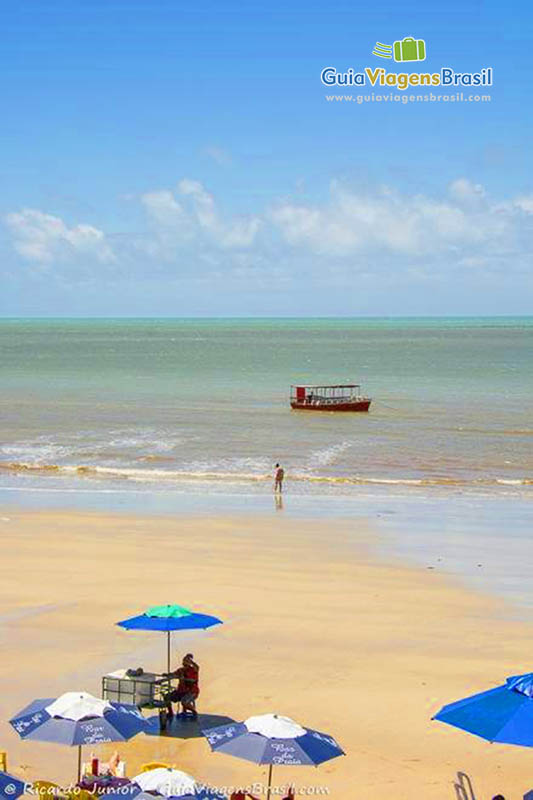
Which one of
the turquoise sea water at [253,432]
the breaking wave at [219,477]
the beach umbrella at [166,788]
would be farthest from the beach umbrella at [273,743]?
the breaking wave at [219,477]

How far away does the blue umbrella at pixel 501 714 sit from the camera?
10.4 meters

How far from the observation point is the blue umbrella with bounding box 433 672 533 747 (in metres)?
10.4

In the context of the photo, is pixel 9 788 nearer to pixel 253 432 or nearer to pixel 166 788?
pixel 166 788

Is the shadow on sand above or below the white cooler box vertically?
below

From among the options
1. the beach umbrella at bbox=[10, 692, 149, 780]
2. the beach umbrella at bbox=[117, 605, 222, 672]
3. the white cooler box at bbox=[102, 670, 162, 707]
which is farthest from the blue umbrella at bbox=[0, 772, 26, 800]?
the beach umbrella at bbox=[117, 605, 222, 672]

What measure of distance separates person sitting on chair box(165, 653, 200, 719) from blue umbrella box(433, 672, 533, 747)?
15.9ft

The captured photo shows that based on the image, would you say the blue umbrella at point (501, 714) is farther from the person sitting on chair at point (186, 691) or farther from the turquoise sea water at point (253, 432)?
the turquoise sea water at point (253, 432)

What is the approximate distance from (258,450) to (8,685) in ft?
107

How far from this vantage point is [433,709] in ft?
49.9

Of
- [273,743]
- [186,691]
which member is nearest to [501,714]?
[273,743]

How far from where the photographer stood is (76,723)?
11.9 m

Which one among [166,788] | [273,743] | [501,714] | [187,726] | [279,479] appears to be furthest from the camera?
[279,479]

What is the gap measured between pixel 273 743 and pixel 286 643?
22.8 ft

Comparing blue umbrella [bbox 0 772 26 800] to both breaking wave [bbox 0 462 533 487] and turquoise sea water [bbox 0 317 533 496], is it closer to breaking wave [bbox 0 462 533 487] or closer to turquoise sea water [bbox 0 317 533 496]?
turquoise sea water [bbox 0 317 533 496]
